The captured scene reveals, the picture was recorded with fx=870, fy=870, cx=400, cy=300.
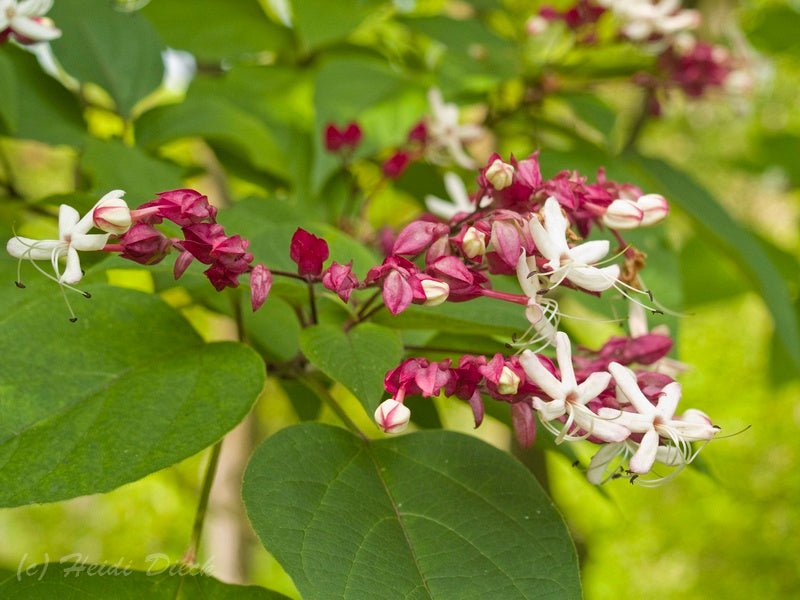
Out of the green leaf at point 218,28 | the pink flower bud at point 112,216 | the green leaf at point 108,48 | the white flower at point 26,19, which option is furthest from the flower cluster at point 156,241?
the green leaf at point 218,28

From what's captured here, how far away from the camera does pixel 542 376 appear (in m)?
0.56

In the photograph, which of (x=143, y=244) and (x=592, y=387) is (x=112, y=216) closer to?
(x=143, y=244)

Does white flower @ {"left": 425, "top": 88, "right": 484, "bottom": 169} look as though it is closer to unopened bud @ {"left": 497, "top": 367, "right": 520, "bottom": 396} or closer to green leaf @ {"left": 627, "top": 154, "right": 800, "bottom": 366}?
green leaf @ {"left": 627, "top": 154, "right": 800, "bottom": 366}

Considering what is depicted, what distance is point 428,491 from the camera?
0.63m

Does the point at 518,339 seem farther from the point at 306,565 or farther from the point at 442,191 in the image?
the point at 442,191

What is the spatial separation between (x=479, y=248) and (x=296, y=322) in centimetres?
29

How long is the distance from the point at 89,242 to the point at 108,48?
570mm

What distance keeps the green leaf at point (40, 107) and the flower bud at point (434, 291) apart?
57 centimetres

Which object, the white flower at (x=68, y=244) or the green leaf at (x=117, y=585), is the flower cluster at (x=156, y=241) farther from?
the green leaf at (x=117, y=585)

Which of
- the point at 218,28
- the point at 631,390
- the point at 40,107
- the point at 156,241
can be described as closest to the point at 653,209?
the point at 631,390

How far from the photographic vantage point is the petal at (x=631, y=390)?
0.57 metres

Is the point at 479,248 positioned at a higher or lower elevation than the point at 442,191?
higher

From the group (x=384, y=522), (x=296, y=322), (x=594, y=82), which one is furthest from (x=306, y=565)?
(x=594, y=82)

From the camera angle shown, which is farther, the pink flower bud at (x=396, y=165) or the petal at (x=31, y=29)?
the pink flower bud at (x=396, y=165)
